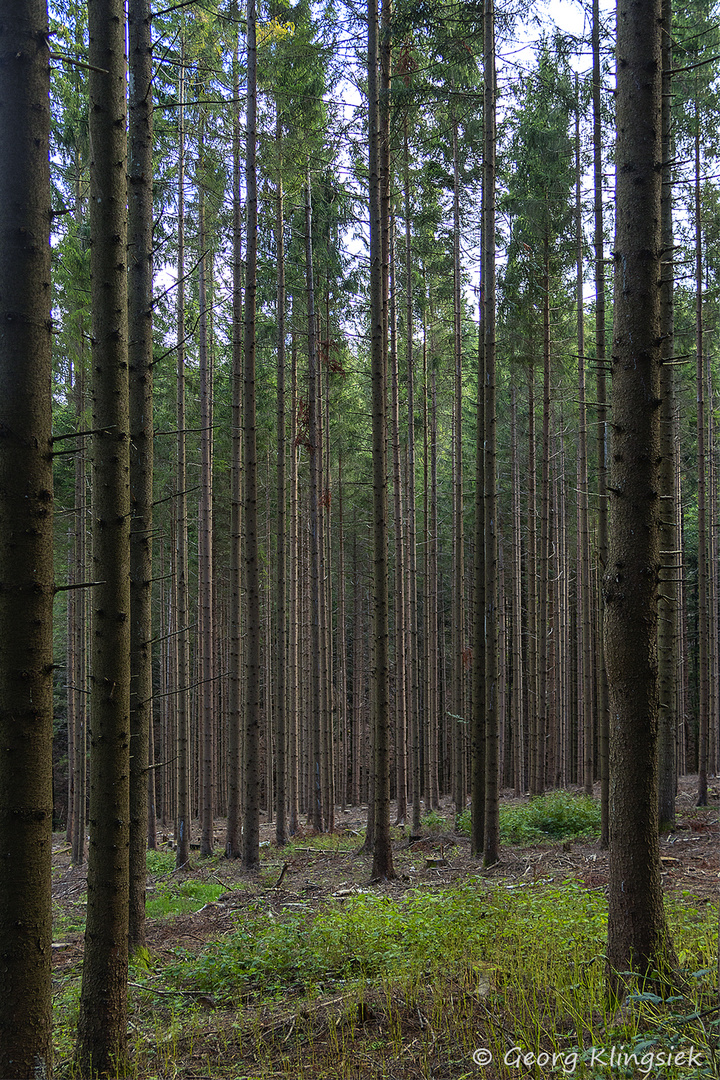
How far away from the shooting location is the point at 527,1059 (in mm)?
3115

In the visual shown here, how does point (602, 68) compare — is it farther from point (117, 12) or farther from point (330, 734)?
point (330, 734)

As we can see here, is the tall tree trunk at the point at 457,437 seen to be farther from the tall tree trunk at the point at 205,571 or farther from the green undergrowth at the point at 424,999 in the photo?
the green undergrowth at the point at 424,999

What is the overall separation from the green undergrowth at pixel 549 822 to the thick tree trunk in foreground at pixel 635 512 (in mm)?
7518

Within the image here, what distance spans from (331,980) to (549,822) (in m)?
7.74

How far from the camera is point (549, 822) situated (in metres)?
11.6

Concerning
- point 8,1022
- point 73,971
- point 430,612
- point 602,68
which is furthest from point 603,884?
point 602,68

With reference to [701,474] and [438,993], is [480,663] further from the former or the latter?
[701,474]

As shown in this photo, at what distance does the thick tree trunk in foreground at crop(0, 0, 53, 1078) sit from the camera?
9.09 ft

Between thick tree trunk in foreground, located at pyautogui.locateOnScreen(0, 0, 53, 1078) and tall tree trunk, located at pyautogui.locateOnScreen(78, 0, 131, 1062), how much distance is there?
0.83 m

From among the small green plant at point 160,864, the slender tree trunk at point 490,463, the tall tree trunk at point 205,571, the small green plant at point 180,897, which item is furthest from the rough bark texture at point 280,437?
the slender tree trunk at point 490,463

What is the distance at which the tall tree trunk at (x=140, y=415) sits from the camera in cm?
549

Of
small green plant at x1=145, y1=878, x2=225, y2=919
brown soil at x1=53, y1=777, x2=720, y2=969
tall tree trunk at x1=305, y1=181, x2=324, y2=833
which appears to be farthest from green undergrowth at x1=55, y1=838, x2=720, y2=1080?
tall tree trunk at x1=305, y1=181, x2=324, y2=833

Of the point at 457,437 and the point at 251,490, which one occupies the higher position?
the point at 457,437

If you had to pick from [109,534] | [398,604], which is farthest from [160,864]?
[109,534]
